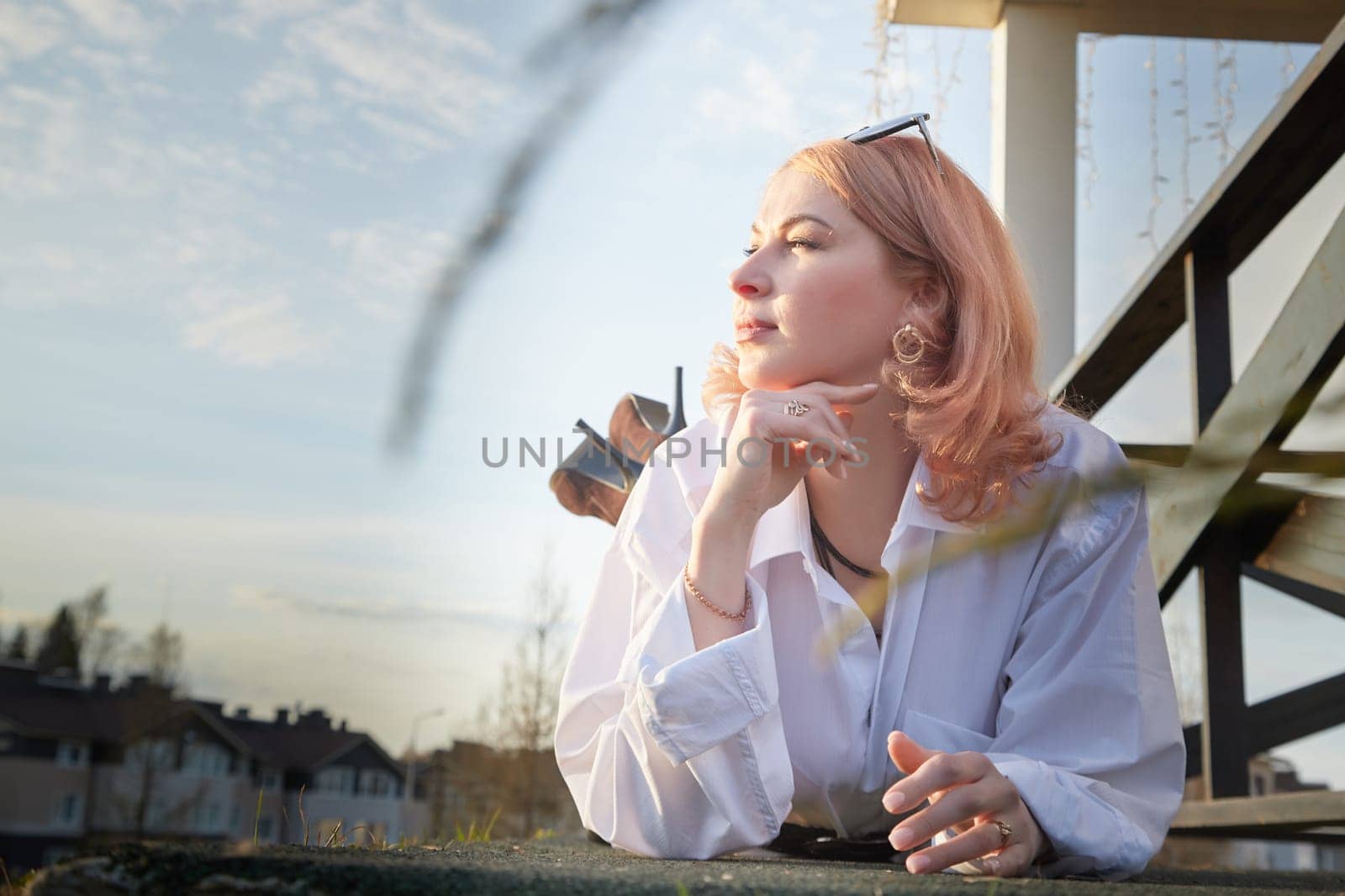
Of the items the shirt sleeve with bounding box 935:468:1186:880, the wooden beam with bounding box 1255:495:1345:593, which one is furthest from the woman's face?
the wooden beam with bounding box 1255:495:1345:593

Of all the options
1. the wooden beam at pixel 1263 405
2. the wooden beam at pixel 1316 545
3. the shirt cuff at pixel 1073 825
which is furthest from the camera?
the wooden beam at pixel 1316 545

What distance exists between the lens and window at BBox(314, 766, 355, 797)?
41.6 m

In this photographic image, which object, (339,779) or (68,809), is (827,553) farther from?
(68,809)

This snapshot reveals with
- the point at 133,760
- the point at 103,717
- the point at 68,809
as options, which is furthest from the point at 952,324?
the point at 68,809

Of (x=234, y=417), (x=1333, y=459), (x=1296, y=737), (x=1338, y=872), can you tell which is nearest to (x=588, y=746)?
(x=1338, y=872)

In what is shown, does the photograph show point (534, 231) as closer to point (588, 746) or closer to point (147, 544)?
point (588, 746)

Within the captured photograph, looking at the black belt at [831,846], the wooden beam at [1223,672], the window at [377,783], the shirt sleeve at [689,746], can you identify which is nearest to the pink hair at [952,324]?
the shirt sleeve at [689,746]

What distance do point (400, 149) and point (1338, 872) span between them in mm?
1838

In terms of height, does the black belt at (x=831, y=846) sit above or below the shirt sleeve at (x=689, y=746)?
below

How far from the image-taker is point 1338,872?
5.38 feet

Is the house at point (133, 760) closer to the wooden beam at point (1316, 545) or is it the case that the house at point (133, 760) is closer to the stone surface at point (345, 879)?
the wooden beam at point (1316, 545)

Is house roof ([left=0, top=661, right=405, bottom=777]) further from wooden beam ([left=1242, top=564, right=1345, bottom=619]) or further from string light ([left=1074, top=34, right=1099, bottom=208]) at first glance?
wooden beam ([left=1242, top=564, right=1345, bottom=619])

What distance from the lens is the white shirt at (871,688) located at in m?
1.30

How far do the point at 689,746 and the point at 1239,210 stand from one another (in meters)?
1.73
